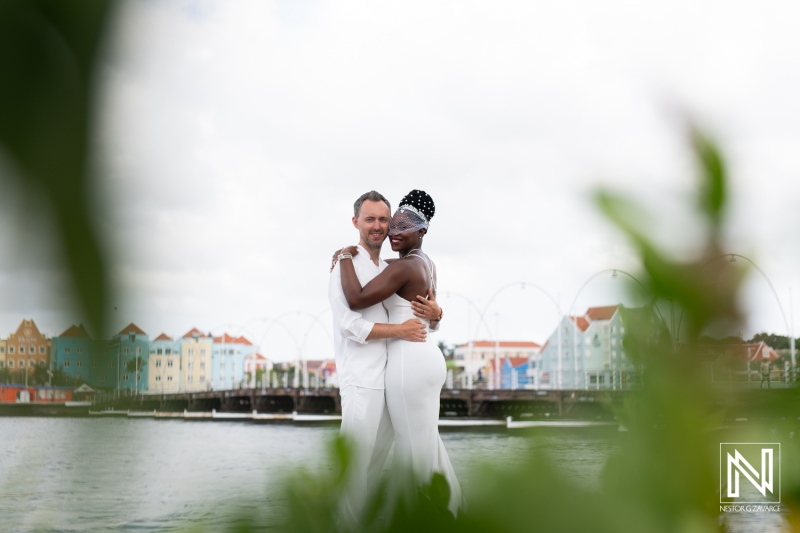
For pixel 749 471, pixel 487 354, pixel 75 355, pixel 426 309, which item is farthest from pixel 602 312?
pixel 487 354

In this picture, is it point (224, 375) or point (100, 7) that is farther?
point (224, 375)

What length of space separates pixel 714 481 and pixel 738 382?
0.03 metres

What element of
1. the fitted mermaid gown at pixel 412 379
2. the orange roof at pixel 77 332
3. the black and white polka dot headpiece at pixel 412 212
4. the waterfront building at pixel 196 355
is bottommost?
the fitted mermaid gown at pixel 412 379

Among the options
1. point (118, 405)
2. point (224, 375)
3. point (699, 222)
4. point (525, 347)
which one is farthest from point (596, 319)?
point (525, 347)

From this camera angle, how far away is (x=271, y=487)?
0.91ft

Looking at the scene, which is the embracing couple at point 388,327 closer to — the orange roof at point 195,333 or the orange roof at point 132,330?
the orange roof at point 195,333

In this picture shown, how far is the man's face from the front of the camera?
2166 mm

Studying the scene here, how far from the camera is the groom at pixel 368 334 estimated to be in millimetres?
2027

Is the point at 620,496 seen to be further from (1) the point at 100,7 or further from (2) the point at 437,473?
(1) the point at 100,7

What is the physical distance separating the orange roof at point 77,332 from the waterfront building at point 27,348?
2 centimetres

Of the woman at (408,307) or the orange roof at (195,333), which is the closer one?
the orange roof at (195,333)

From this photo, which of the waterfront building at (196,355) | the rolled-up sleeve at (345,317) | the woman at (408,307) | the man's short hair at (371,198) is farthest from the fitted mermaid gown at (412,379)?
the waterfront building at (196,355)

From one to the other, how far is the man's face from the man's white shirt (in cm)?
4

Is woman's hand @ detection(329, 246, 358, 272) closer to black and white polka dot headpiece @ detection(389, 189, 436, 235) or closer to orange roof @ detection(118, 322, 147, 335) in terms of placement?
black and white polka dot headpiece @ detection(389, 189, 436, 235)
